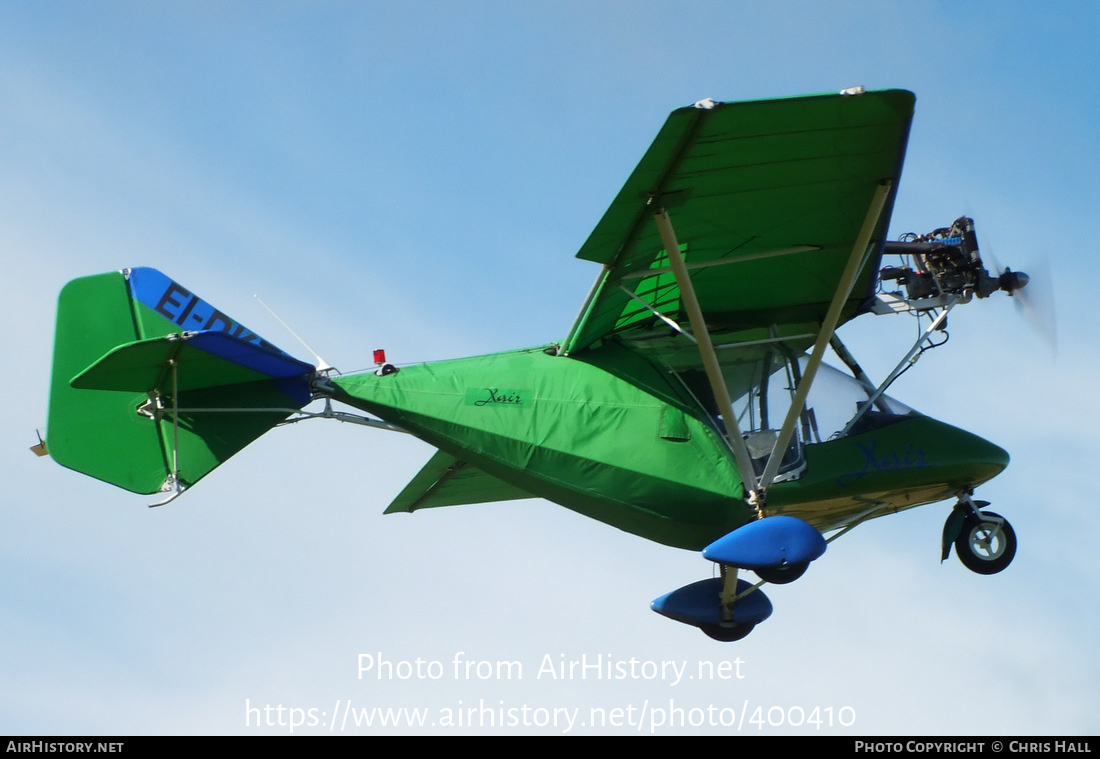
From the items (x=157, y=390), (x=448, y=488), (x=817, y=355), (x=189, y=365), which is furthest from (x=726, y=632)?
(x=157, y=390)

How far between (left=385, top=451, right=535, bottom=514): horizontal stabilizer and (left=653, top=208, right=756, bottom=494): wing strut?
11.7ft

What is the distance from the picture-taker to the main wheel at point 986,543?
12234 mm

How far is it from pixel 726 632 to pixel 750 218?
4166 millimetres

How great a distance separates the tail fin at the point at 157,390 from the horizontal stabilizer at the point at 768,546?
12.9ft

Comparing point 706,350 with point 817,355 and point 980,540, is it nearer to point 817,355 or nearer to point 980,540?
point 817,355

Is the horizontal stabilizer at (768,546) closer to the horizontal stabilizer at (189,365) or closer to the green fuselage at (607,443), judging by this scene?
the green fuselage at (607,443)

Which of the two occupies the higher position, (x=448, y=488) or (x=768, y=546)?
(x=448, y=488)

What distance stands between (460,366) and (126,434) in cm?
299

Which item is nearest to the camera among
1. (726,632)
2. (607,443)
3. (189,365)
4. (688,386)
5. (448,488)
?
(189,365)

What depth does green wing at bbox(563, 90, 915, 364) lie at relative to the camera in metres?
9.42

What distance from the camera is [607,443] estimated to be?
11.5 meters

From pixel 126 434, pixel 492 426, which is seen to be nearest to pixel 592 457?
pixel 492 426

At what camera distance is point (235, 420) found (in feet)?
36.8

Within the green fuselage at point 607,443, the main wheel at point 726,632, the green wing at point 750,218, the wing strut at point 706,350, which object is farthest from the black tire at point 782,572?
the green wing at point 750,218
